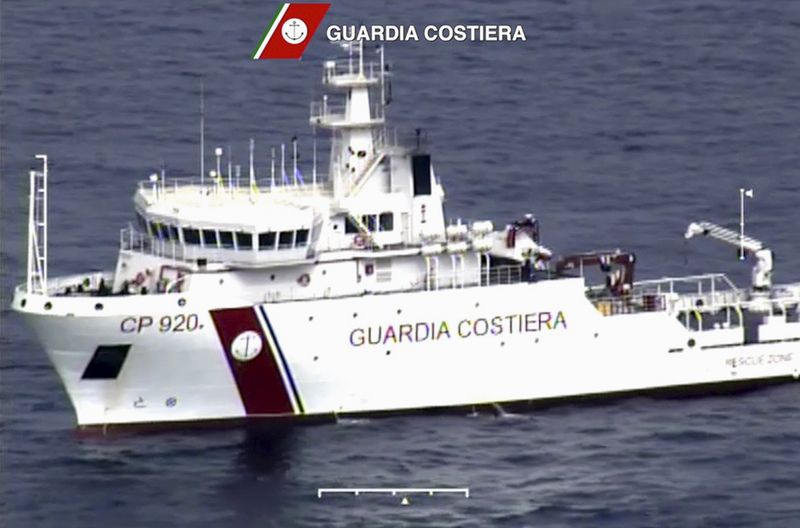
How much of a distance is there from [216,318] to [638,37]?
4415 cm

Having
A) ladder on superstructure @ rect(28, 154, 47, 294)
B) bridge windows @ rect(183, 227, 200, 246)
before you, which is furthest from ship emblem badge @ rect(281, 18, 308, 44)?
bridge windows @ rect(183, 227, 200, 246)

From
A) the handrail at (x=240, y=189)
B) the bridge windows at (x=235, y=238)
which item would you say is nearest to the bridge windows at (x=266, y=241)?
the bridge windows at (x=235, y=238)

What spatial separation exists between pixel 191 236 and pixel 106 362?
4.56 m

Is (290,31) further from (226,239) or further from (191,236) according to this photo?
(226,239)

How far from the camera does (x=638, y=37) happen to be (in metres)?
142

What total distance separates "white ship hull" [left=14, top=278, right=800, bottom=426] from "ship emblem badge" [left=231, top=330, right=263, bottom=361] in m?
0.15

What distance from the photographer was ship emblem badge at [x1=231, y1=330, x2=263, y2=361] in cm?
10175

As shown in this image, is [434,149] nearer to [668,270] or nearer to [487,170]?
[487,170]

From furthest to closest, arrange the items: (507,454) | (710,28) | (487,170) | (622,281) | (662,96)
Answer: (710,28), (662,96), (487,170), (622,281), (507,454)

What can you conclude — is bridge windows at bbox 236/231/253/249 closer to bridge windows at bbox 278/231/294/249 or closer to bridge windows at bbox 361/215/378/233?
bridge windows at bbox 278/231/294/249

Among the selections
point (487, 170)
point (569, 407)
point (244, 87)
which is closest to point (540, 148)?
point (487, 170)

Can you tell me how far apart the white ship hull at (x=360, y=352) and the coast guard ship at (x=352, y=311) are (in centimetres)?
4

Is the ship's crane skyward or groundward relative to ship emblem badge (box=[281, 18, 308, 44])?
groundward
